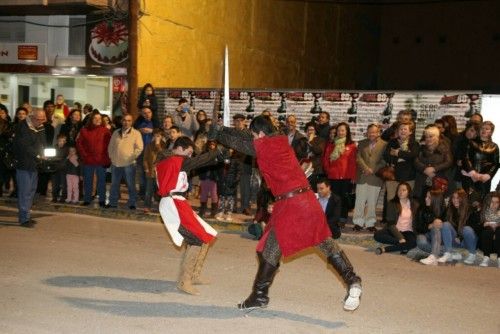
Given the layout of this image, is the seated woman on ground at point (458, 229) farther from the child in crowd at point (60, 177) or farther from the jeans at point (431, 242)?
the child in crowd at point (60, 177)

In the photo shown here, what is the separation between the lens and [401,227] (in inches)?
410

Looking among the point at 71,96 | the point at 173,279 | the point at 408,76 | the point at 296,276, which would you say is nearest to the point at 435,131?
the point at 296,276

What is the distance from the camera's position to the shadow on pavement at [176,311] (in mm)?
6660

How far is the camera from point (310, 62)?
2683 centimetres

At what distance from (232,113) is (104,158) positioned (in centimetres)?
338

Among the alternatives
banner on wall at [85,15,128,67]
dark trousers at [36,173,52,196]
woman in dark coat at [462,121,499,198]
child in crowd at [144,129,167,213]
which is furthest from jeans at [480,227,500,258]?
banner on wall at [85,15,128,67]

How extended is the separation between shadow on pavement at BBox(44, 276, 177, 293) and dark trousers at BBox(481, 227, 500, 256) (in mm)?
4528

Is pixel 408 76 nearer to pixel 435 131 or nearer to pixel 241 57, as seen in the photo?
pixel 241 57

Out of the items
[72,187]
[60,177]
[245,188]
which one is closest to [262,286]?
[245,188]

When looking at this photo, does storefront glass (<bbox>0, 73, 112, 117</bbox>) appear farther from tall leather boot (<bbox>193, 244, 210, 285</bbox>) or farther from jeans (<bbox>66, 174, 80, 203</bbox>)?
tall leather boot (<bbox>193, 244, 210, 285</bbox>)

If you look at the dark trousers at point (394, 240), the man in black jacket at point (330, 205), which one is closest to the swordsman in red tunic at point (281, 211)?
the dark trousers at point (394, 240)

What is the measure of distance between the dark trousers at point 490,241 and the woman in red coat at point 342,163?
2816 millimetres

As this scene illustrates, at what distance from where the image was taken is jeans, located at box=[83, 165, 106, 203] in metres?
13.8

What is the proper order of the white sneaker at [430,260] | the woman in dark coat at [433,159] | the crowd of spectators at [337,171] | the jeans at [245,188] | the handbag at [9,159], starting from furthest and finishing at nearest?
the jeans at [245,188]
the handbag at [9,159]
the woman in dark coat at [433,159]
the crowd of spectators at [337,171]
the white sneaker at [430,260]
